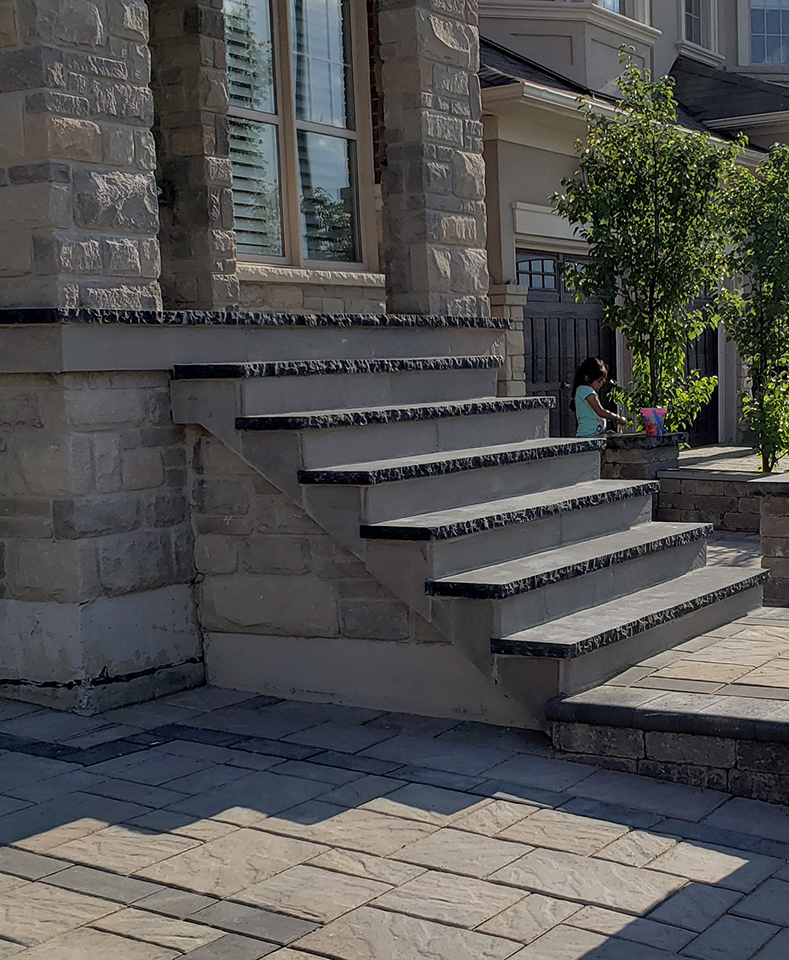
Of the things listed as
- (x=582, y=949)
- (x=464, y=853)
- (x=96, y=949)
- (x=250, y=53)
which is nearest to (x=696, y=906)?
(x=582, y=949)

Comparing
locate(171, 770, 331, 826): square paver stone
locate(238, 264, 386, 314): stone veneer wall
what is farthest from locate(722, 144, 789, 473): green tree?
locate(171, 770, 331, 826): square paver stone

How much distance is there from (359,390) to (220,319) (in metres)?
0.85

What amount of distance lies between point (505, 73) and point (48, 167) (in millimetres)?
7996

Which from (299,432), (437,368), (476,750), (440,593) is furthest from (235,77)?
(476,750)

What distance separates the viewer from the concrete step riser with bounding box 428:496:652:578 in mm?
5297

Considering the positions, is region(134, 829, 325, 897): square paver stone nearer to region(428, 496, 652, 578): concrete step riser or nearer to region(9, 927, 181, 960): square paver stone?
region(9, 927, 181, 960): square paver stone

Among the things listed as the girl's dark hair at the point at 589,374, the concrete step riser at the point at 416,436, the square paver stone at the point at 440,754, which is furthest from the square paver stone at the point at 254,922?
the girl's dark hair at the point at 589,374

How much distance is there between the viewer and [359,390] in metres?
6.48

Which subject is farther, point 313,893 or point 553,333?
point 553,333

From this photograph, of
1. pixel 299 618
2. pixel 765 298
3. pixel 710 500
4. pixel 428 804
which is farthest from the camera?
pixel 765 298

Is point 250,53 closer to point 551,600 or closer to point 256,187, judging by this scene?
point 256,187

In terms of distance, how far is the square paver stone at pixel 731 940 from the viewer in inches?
128

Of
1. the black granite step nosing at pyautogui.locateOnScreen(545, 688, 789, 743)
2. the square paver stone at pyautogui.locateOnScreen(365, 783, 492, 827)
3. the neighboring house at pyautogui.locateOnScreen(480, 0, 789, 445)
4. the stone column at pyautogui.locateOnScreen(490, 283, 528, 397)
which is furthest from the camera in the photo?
the neighboring house at pyautogui.locateOnScreen(480, 0, 789, 445)

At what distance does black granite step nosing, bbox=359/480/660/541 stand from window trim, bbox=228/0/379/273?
2824 millimetres
